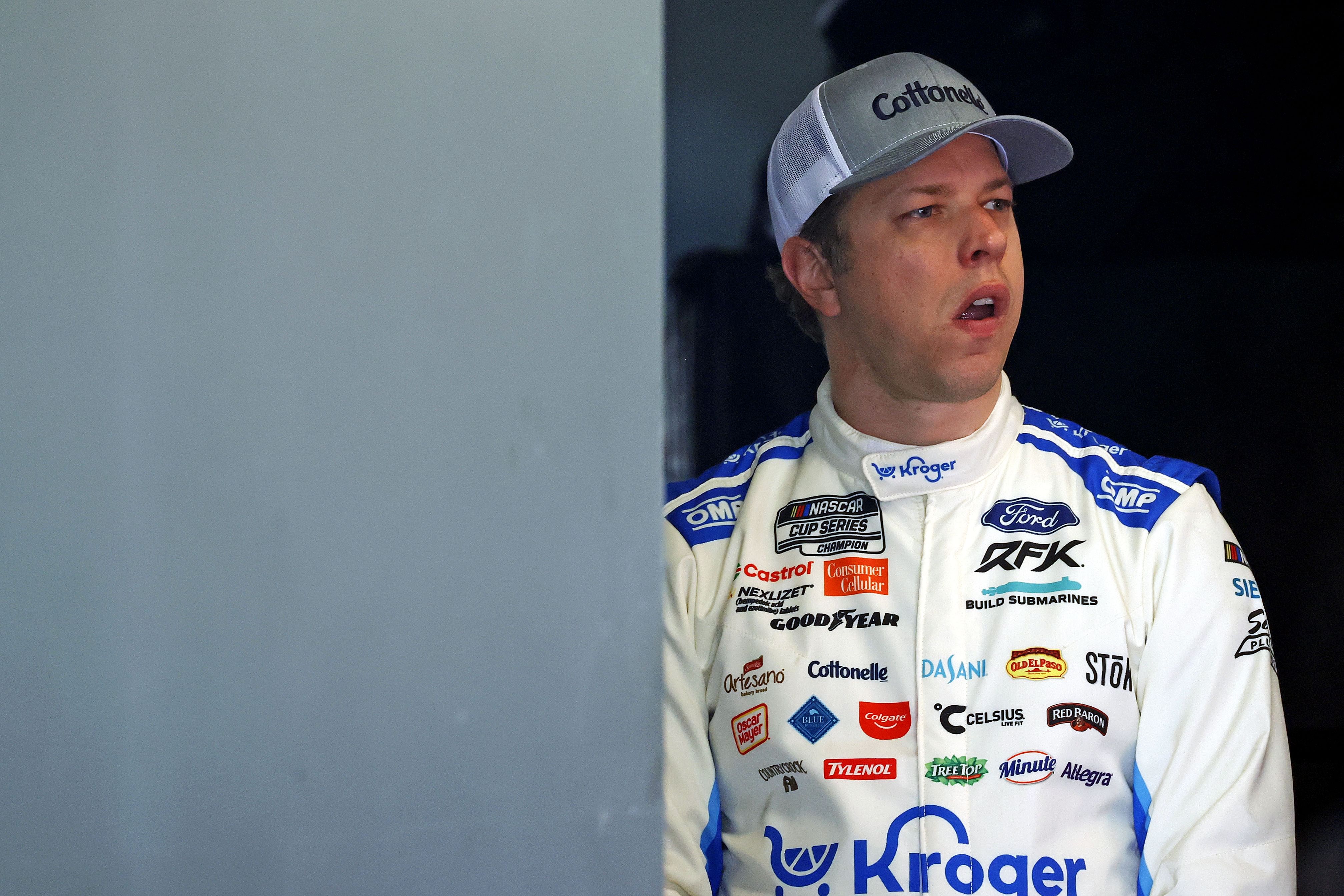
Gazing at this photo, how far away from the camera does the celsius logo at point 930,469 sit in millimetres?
1390

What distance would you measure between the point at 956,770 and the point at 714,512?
16.1 inches

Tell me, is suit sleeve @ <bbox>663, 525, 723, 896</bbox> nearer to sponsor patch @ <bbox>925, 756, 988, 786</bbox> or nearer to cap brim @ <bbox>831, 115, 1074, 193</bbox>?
sponsor patch @ <bbox>925, 756, 988, 786</bbox>

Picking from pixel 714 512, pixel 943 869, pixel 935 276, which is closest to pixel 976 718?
pixel 943 869

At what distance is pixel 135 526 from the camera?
1.96 feet

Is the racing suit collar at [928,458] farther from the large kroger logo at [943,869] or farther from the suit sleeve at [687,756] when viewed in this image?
the large kroger logo at [943,869]

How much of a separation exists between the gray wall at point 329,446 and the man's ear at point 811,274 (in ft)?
3.25

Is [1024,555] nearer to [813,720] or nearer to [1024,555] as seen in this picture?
[1024,555]

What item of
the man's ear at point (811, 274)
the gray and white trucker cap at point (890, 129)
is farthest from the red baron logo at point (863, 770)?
the gray and white trucker cap at point (890, 129)

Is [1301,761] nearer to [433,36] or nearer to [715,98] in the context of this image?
[715,98]

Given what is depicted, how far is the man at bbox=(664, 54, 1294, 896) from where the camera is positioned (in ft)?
4.06

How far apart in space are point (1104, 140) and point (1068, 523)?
0.86m

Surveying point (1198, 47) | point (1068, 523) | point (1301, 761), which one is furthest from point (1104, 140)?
point (1301, 761)

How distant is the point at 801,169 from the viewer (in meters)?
1.60

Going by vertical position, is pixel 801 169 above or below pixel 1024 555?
above
